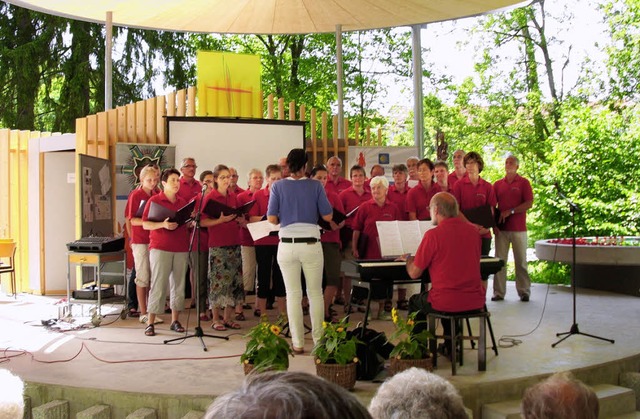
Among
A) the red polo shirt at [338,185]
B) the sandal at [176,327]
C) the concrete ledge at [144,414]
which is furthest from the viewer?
the red polo shirt at [338,185]

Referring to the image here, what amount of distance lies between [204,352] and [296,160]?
1.90 meters

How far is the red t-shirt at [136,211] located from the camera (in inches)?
295

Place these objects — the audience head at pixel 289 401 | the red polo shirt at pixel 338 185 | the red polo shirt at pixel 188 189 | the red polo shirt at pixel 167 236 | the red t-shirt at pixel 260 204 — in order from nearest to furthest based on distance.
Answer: the audience head at pixel 289 401 < the red polo shirt at pixel 167 236 < the red t-shirt at pixel 260 204 < the red polo shirt at pixel 188 189 < the red polo shirt at pixel 338 185

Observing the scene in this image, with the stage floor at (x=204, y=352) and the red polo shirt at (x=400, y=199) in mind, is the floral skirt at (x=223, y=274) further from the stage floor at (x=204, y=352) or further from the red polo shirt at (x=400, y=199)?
the red polo shirt at (x=400, y=199)

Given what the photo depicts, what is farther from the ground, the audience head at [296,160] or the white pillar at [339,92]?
the white pillar at [339,92]

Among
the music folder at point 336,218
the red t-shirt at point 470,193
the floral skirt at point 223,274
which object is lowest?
the floral skirt at point 223,274

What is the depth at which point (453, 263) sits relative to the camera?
5391 mm

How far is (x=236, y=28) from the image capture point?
484 inches

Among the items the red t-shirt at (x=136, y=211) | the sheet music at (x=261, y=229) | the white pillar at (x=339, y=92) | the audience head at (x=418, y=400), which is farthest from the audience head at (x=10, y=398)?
the white pillar at (x=339, y=92)

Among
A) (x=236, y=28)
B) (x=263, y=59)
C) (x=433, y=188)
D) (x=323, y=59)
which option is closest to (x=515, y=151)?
(x=323, y=59)

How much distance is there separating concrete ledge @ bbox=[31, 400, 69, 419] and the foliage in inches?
70.9

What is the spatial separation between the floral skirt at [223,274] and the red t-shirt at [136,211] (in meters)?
0.92

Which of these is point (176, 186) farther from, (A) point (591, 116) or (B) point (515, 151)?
(B) point (515, 151)

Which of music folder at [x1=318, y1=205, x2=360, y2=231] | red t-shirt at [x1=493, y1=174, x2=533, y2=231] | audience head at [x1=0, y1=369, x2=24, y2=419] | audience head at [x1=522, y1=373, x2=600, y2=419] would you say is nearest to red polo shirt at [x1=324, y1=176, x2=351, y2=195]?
music folder at [x1=318, y1=205, x2=360, y2=231]
